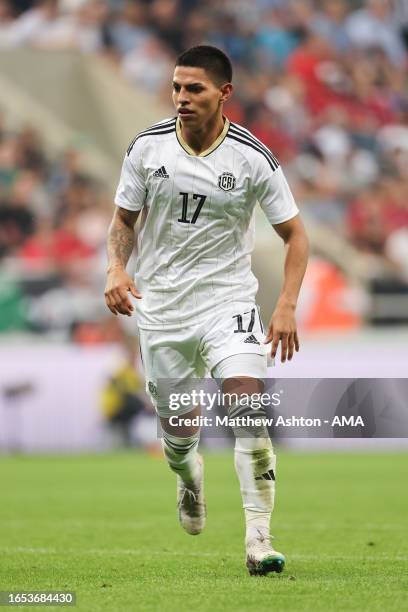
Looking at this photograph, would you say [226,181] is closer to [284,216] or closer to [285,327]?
[284,216]

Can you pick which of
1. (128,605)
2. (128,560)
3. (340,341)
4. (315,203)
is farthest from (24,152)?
(128,605)

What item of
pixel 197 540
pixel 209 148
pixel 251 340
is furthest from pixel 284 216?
pixel 197 540

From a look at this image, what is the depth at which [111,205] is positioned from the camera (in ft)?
67.9

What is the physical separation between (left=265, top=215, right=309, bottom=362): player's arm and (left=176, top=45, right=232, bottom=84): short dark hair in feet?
2.51

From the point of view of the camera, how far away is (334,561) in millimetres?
6828

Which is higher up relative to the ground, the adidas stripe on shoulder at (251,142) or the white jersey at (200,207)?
the adidas stripe on shoulder at (251,142)

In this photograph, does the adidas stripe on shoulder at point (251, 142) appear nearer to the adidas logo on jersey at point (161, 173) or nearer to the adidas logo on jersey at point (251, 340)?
the adidas logo on jersey at point (161, 173)

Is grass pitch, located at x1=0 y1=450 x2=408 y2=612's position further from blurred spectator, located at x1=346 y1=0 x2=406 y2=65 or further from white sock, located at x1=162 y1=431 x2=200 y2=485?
blurred spectator, located at x1=346 y1=0 x2=406 y2=65

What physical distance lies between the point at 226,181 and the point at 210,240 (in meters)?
0.30

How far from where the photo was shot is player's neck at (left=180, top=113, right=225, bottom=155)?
6328 millimetres

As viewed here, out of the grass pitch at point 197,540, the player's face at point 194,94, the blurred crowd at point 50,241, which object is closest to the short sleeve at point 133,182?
the player's face at point 194,94

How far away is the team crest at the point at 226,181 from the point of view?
20.6ft

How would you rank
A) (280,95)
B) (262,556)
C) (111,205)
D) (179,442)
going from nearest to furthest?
(262,556), (179,442), (111,205), (280,95)

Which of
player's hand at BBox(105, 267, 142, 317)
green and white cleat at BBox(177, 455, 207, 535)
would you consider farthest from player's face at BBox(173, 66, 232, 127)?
green and white cleat at BBox(177, 455, 207, 535)
